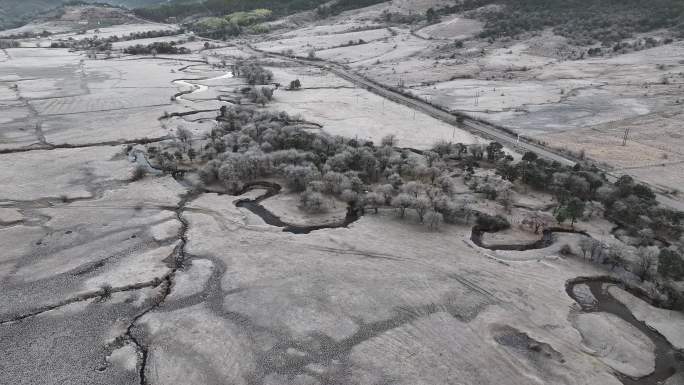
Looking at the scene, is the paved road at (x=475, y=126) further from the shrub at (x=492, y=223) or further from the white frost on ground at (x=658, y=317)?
the white frost on ground at (x=658, y=317)

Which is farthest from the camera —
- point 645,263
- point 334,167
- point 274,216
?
point 334,167

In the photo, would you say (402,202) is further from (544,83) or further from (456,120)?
(544,83)

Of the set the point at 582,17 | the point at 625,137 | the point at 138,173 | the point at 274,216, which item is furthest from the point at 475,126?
the point at 582,17

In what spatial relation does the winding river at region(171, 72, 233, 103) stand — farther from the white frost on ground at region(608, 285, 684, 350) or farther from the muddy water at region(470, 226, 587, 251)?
the white frost on ground at region(608, 285, 684, 350)

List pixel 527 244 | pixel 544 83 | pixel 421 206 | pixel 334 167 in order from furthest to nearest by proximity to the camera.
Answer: pixel 544 83 → pixel 334 167 → pixel 421 206 → pixel 527 244

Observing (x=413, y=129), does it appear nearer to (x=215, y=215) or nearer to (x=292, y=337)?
(x=215, y=215)

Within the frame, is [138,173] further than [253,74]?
No

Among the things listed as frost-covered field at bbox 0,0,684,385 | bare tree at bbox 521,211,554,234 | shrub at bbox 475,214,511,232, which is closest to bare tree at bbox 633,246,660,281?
frost-covered field at bbox 0,0,684,385
